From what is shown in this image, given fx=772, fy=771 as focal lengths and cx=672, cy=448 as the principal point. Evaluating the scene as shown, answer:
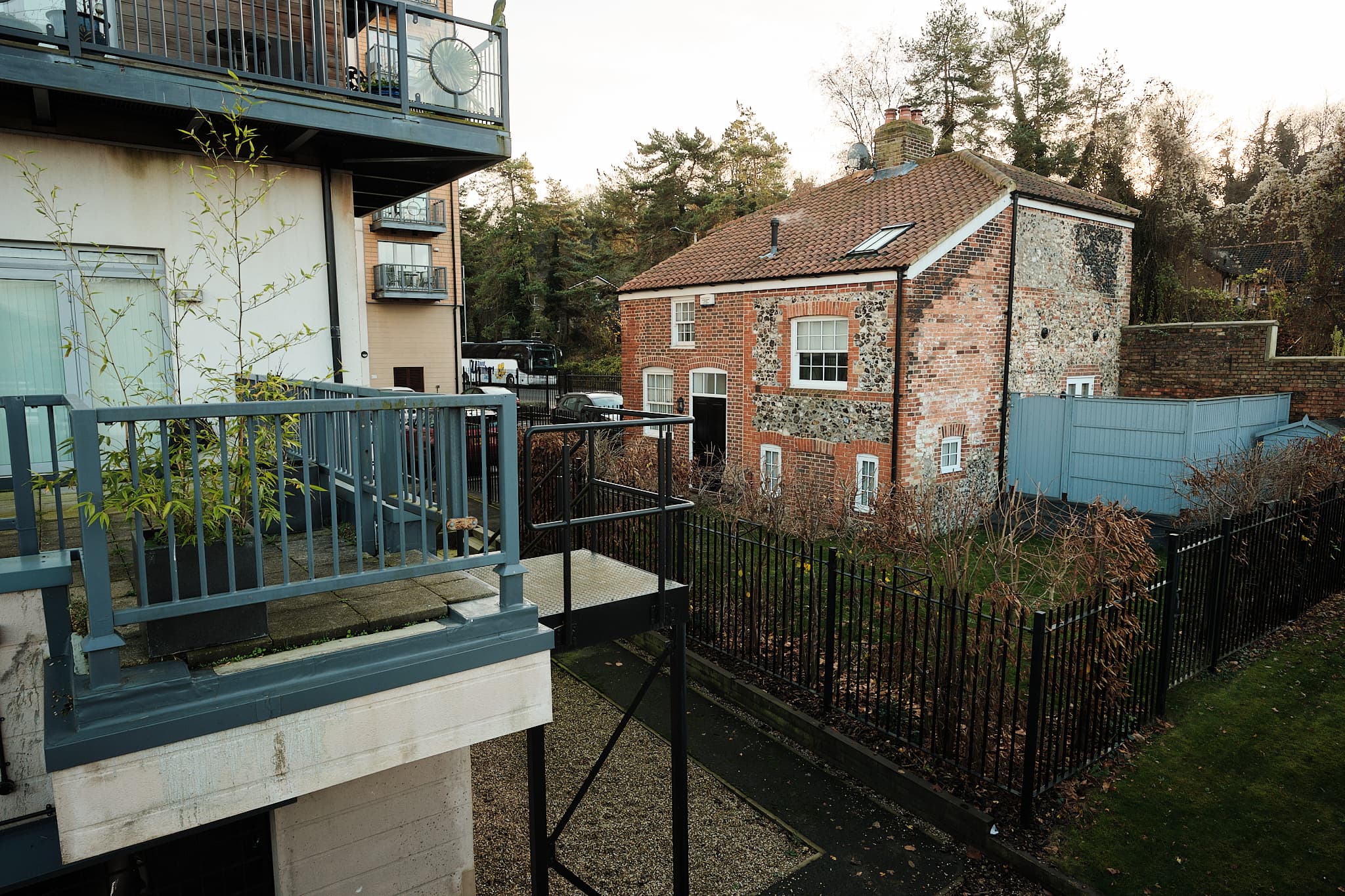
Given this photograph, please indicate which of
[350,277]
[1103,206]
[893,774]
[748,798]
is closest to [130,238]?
[350,277]

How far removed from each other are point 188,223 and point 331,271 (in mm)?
1124

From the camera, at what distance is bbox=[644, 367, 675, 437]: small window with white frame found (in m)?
19.1

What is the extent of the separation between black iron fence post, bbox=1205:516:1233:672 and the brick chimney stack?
14015mm

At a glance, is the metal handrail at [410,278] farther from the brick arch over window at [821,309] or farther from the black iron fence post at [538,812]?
the black iron fence post at [538,812]

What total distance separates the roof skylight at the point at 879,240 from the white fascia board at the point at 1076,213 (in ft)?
8.49

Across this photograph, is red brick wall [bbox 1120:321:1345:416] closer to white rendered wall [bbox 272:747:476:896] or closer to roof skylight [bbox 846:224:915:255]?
roof skylight [bbox 846:224:915:255]

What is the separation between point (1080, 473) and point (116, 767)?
16305 mm

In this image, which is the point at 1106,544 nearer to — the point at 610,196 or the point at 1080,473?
the point at 1080,473

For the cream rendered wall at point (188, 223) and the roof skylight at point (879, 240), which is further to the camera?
the roof skylight at point (879, 240)

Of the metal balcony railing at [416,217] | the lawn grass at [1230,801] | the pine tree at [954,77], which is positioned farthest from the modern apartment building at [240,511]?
the pine tree at [954,77]

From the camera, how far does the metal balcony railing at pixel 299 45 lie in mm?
5344

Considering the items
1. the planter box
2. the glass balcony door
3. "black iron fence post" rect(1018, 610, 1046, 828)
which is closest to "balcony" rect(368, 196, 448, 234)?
the glass balcony door

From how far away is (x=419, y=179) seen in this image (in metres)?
7.91

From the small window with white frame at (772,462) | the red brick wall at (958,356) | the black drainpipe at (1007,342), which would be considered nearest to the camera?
the red brick wall at (958,356)
